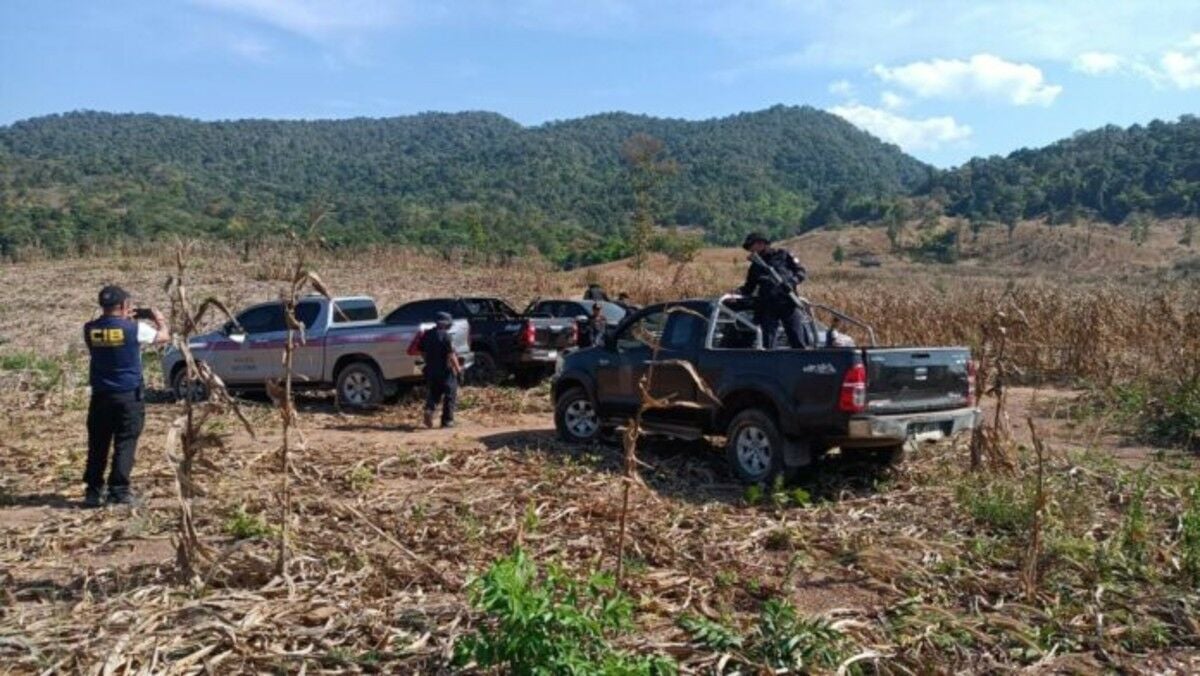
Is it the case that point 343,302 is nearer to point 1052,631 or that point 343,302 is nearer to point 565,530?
point 565,530

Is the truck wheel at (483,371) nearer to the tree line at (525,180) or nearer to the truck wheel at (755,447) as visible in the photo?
the truck wheel at (755,447)

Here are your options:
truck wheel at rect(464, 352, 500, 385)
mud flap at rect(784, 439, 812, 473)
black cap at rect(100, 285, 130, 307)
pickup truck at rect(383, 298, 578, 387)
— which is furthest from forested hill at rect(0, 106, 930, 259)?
mud flap at rect(784, 439, 812, 473)

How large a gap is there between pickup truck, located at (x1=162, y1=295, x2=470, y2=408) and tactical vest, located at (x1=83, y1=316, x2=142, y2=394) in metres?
5.41

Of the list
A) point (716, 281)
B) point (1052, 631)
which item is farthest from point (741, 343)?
point (716, 281)

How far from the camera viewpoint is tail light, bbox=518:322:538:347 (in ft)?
52.9

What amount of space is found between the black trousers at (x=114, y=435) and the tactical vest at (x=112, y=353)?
0.26 feet

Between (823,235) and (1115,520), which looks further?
(823,235)

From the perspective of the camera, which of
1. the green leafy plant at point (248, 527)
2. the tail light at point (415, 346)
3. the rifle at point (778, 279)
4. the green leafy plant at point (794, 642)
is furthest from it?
the tail light at point (415, 346)

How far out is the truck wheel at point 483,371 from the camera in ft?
54.7

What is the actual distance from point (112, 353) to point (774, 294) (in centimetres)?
597

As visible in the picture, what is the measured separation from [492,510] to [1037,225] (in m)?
71.2

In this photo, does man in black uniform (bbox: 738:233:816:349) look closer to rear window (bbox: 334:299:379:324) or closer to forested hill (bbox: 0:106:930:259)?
rear window (bbox: 334:299:379:324)

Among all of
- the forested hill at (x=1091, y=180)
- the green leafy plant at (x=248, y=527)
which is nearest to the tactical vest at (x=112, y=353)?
the green leafy plant at (x=248, y=527)

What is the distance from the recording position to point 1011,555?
6.85 metres
